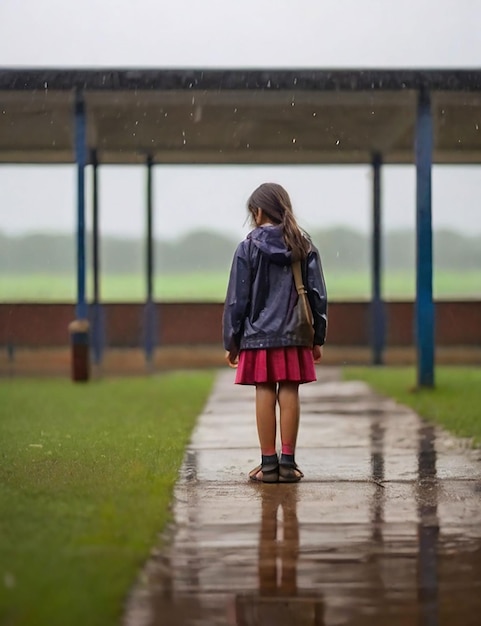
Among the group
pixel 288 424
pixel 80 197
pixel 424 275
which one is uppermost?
pixel 80 197

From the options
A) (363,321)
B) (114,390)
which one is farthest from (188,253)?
(114,390)

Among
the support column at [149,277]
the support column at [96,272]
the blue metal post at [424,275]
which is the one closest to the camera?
the blue metal post at [424,275]

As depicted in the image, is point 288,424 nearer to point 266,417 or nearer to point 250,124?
point 266,417

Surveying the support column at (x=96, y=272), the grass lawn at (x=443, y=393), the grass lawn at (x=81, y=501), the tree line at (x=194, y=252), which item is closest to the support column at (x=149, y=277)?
the support column at (x=96, y=272)

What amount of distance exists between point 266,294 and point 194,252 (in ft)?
43.4

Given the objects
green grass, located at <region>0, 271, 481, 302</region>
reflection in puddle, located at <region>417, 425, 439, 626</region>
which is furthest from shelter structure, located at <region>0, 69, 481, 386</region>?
reflection in puddle, located at <region>417, 425, 439, 626</region>

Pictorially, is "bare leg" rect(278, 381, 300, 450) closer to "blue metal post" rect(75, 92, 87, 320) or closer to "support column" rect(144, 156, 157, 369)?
"blue metal post" rect(75, 92, 87, 320)

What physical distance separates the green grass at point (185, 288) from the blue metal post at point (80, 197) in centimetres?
521

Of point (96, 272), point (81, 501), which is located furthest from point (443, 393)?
point (96, 272)

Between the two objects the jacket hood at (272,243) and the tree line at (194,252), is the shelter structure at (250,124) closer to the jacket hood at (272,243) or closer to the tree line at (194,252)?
the tree line at (194,252)

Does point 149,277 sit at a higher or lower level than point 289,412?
higher

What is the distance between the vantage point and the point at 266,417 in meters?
5.77

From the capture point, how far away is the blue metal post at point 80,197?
13016mm

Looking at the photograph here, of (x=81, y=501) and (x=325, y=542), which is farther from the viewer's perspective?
(x=81, y=501)
